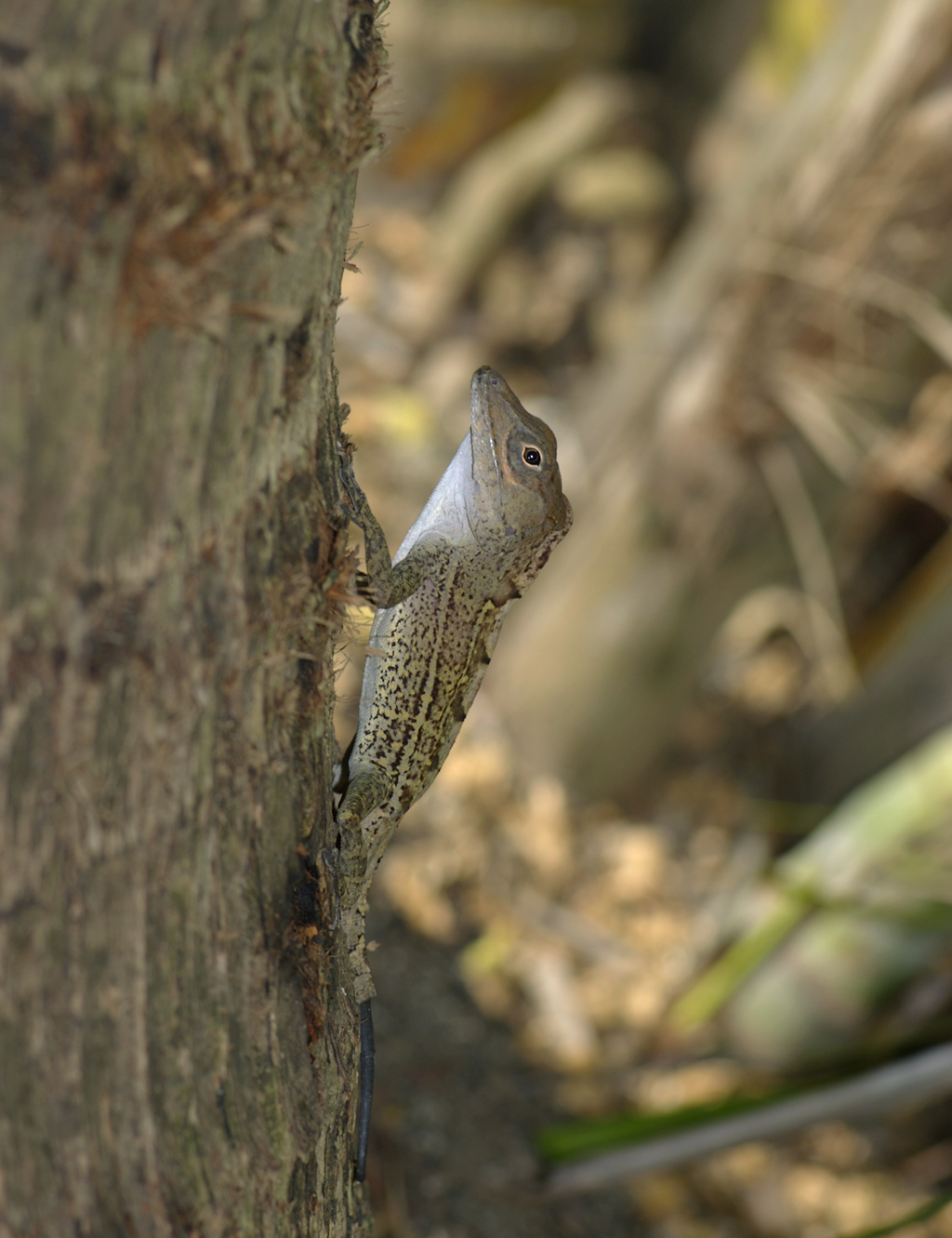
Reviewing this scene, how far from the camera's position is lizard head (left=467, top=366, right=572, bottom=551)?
266cm

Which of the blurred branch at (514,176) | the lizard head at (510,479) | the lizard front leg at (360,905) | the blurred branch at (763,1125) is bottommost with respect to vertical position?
the blurred branch at (763,1125)

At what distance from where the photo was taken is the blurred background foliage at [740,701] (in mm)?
3928

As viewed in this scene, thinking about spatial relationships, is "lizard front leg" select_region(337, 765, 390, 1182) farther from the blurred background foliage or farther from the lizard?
the blurred background foliage

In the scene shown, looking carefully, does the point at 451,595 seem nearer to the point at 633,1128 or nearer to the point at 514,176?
the point at 633,1128

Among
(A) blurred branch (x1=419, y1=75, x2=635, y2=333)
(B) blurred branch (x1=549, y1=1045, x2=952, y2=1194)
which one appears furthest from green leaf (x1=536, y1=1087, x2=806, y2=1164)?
(A) blurred branch (x1=419, y1=75, x2=635, y2=333)

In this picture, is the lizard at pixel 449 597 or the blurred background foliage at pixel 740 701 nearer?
the lizard at pixel 449 597

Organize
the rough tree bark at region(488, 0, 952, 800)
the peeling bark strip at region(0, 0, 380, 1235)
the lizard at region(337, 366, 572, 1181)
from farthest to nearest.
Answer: the rough tree bark at region(488, 0, 952, 800) → the lizard at region(337, 366, 572, 1181) → the peeling bark strip at region(0, 0, 380, 1235)

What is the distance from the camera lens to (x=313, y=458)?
1373 millimetres

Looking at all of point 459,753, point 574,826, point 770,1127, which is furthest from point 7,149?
point 574,826

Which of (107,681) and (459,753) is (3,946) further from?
(459,753)

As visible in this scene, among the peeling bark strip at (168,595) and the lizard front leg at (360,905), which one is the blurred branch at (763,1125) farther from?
the peeling bark strip at (168,595)

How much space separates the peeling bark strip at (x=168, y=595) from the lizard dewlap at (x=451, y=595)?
2.95 ft

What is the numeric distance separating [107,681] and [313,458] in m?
0.42

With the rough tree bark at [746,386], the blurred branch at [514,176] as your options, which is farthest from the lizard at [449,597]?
the blurred branch at [514,176]
